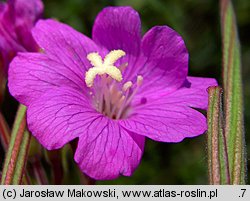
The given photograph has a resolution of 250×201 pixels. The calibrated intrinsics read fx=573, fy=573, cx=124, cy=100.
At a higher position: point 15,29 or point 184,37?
point 15,29

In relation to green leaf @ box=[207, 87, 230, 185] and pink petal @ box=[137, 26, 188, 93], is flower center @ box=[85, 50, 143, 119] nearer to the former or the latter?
pink petal @ box=[137, 26, 188, 93]

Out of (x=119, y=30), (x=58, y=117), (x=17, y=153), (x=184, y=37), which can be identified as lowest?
(x=184, y=37)

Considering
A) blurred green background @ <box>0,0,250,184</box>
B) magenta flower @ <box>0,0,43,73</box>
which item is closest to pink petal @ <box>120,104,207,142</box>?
magenta flower @ <box>0,0,43,73</box>

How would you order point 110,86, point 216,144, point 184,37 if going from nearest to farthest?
point 216,144 < point 110,86 < point 184,37

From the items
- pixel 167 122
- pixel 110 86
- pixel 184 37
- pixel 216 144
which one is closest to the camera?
pixel 216 144

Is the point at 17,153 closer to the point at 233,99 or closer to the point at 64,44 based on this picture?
the point at 64,44

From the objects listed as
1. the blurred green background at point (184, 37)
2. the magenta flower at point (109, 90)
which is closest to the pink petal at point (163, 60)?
the magenta flower at point (109, 90)

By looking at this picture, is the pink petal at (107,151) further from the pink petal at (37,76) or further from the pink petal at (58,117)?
the pink petal at (37,76)

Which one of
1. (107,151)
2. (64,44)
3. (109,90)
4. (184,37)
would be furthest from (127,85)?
(184,37)

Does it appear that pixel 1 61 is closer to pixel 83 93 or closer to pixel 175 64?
pixel 83 93
